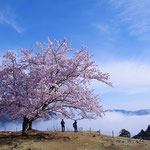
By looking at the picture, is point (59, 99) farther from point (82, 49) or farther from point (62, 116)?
point (82, 49)

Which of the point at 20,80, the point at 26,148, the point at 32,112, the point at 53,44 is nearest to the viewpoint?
the point at 26,148

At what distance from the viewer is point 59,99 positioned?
21359mm

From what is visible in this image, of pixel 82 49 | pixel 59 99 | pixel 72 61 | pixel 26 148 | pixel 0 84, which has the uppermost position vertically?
pixel 82 49

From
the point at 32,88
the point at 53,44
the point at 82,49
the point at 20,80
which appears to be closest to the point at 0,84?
the point at 20,80

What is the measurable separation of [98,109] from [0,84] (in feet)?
38.3

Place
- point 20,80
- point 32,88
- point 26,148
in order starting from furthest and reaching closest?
point 20,80, point 32,88, point 26,148

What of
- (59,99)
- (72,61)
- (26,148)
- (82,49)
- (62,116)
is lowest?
(26,148)

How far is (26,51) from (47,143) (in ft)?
36.8

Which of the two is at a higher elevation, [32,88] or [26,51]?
[26,51]

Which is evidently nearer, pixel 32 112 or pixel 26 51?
pixel 32 112

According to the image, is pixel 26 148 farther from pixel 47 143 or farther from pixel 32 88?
pixel 32 88

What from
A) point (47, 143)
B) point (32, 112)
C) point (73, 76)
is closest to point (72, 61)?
point (73, 76)

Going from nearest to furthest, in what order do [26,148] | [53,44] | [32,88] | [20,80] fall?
[26,148] < [32,88] < [20,80] < [53,44]

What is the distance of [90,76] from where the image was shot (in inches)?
891
